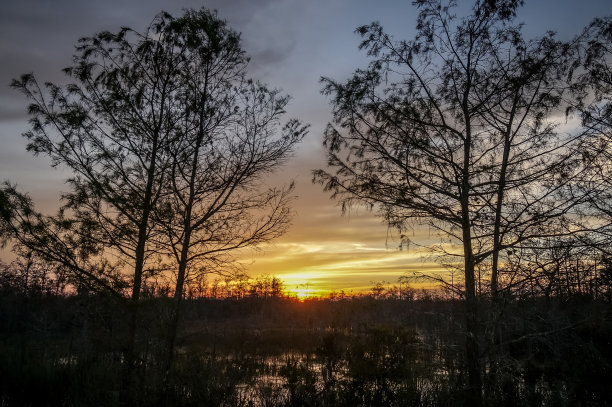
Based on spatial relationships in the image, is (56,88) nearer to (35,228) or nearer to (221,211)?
(35,228)

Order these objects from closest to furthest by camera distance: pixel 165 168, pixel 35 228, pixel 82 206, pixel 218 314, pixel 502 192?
pixel 502 192, pixel 35 228, pixel 82 206, pixel 165 168, pixel 218 314

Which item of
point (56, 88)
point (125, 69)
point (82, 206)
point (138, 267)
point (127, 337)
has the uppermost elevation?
point (125, 69)

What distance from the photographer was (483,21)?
7.02m

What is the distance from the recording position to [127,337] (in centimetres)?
768

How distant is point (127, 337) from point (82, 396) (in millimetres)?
1657

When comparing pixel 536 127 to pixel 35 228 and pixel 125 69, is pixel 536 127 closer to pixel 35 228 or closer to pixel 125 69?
pixel 125 69

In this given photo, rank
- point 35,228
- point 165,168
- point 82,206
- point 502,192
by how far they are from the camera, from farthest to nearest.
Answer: point 165,168
point 82,206
point 35,228
point 502,192

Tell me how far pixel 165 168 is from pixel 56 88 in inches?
100

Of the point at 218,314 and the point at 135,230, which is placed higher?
the point at 135,230

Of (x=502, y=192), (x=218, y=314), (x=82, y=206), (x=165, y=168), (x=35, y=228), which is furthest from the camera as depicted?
(x=218, y=314)

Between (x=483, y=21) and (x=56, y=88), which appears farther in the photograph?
(x=56, y=88)

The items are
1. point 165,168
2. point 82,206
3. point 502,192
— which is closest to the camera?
point 502,192

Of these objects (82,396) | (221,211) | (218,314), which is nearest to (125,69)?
(221,211)

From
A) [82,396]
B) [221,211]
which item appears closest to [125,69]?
[221,211]
